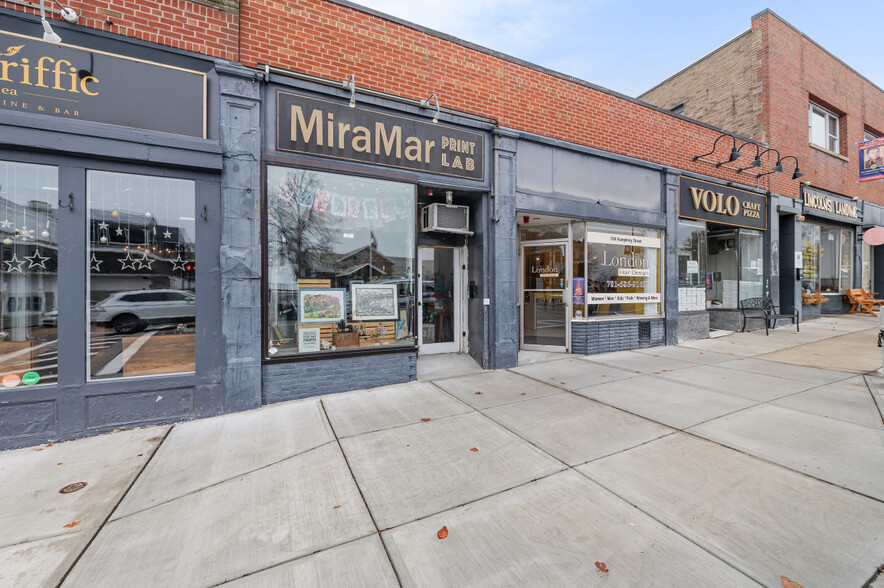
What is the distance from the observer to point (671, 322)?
Answer: 8758 mm

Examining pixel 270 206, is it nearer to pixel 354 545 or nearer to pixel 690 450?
pixel 354 545

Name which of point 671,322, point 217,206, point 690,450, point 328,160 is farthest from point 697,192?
point 217,206

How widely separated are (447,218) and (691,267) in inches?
276

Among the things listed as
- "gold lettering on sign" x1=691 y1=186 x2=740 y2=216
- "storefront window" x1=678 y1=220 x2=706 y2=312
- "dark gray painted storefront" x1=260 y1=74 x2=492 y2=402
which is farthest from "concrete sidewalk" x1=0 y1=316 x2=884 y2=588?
"gold lettering on sign" x1=691 y1=186 x2=740 y2=216

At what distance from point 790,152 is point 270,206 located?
1527cm

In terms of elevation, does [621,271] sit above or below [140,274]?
above

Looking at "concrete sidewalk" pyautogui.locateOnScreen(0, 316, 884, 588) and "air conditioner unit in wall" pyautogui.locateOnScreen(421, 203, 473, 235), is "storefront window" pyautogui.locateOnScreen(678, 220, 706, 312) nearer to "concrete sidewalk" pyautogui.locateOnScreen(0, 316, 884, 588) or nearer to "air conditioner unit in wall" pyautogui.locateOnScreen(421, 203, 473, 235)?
"concrete sidewalk" pyautogui.locateOnScreen(0, 316, 884, 588)

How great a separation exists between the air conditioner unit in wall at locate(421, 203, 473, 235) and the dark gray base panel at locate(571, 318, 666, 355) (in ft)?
10.7

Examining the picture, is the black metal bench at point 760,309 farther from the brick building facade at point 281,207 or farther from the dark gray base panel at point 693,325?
the brick building facade at point 281,207

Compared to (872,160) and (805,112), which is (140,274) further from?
(872,160)

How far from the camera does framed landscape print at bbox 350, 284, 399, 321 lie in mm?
5703

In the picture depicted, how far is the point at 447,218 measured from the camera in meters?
6.70

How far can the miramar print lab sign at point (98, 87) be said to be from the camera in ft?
12.9

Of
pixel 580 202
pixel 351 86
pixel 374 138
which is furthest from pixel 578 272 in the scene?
pixel 351 86
